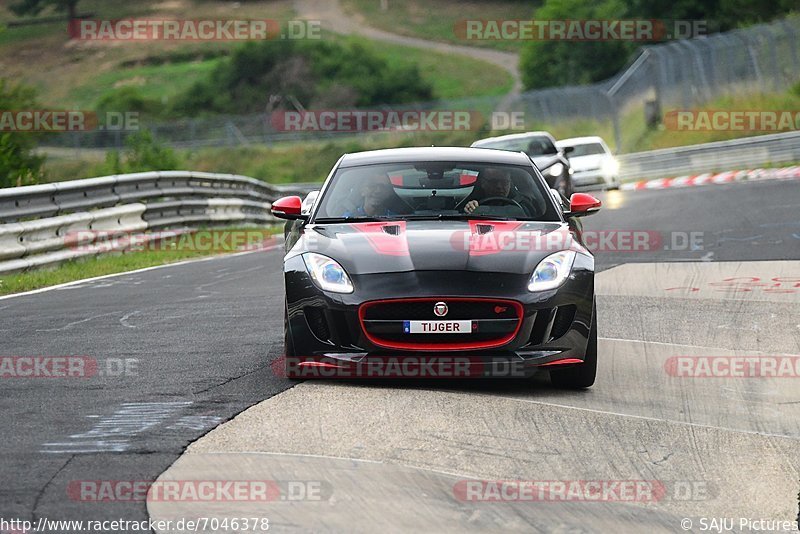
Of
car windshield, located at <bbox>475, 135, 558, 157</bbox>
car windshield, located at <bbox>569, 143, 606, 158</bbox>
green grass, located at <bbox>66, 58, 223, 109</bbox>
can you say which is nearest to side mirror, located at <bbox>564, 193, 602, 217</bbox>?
car windshield, located at <bbox>475, 135, 558, 157</bbox>

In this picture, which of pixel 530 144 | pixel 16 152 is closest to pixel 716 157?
pixel 530 144

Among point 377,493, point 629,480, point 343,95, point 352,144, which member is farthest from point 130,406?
point 343,95

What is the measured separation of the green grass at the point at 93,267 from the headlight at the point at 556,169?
16.2ft

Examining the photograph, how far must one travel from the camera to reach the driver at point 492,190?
891 cm

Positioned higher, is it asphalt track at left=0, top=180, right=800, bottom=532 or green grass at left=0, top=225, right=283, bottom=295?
asphalt track at left=0, top=180, right=800, bottom=532

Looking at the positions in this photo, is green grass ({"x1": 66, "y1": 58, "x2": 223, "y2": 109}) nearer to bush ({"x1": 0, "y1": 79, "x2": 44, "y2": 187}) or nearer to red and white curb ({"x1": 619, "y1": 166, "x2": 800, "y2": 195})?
red and white curb ({"x1": 619, "y1": 166, "x2": 800, "y2": 195})

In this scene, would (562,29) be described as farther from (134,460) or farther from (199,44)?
(134,460)

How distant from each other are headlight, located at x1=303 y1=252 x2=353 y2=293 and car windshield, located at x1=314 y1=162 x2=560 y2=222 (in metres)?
0.74

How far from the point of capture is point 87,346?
973 cm

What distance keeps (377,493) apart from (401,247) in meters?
2.60

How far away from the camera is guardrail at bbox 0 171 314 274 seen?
15828 millimetres

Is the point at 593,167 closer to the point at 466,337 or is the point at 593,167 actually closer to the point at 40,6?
the point at 466,337
